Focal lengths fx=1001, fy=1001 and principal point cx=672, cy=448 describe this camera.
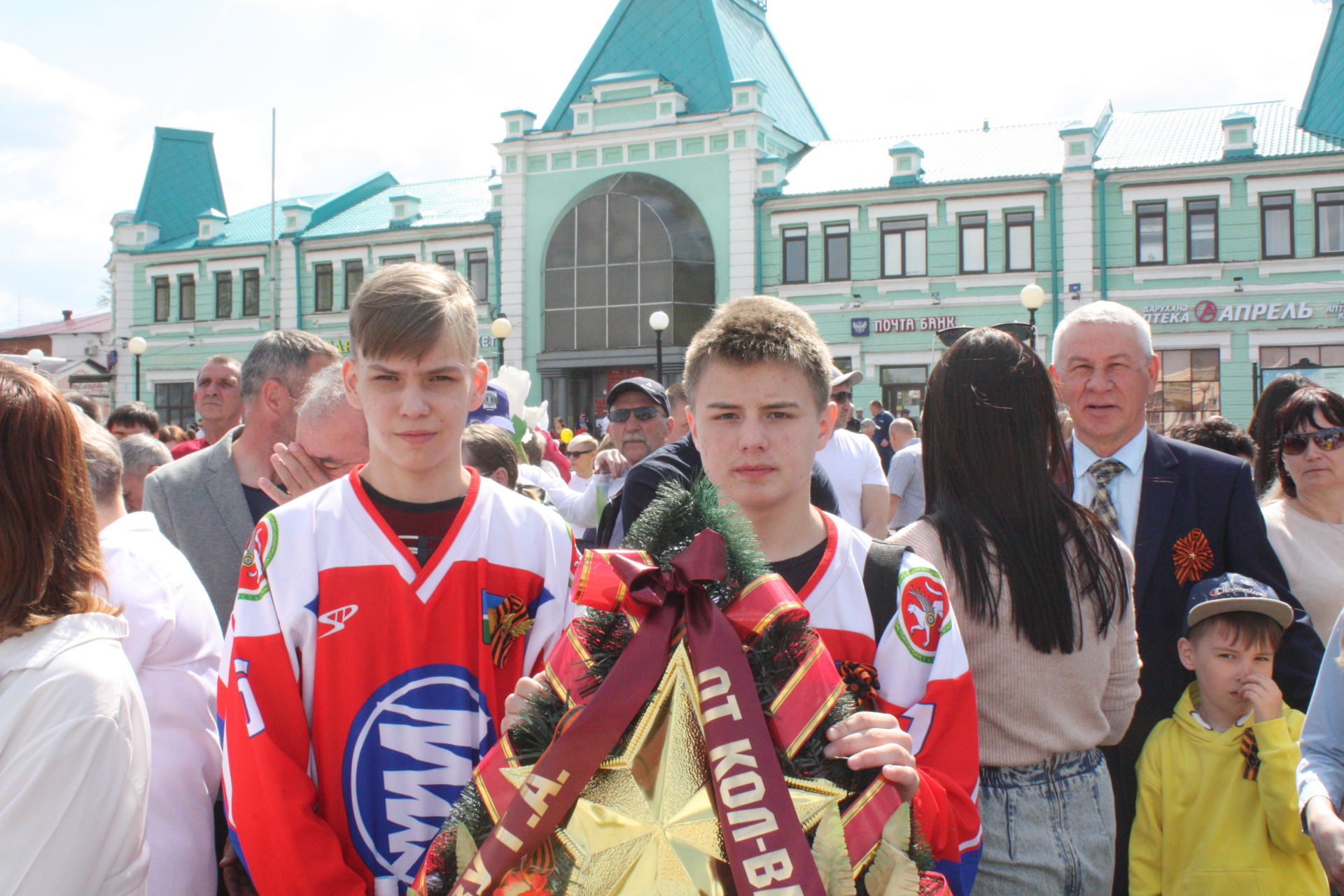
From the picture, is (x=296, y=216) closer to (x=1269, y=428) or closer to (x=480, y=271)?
(x=480, y=271)

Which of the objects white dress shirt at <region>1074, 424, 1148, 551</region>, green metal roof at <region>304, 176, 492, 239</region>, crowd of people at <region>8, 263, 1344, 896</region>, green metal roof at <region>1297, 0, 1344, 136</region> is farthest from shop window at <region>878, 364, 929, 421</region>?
crowd of people at <region>8, 263, 1344, 896</region>

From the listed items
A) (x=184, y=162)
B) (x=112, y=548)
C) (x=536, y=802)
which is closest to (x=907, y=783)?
(x=536, y=802)

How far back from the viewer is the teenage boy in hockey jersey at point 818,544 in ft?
6.07

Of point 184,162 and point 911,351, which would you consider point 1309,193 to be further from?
point 184,162

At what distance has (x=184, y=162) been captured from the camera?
3356 centimetres

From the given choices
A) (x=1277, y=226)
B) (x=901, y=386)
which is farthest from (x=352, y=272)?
(x=1277, y=226)

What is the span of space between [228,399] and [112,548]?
360cm

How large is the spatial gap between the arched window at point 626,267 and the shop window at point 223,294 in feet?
35.3

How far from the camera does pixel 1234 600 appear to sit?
2.89 meters

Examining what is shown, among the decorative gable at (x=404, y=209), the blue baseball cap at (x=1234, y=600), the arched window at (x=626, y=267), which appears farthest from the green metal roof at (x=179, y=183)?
the blue baseball cap at (x=1234, y=600)

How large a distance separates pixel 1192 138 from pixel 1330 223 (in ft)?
11.6

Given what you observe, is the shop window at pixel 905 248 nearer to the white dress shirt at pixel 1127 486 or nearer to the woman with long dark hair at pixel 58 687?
the white dress shirt at pixel 1127 486

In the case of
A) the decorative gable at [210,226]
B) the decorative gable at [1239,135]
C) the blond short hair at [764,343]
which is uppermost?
the decorative gable at [210,226]

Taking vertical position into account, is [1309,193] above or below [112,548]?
above
